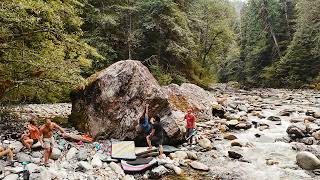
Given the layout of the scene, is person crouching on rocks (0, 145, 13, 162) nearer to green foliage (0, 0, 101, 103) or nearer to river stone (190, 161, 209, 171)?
green foliage (0, 0, 101, 103)

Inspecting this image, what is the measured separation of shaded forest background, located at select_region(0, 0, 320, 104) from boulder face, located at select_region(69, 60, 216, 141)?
88 cm

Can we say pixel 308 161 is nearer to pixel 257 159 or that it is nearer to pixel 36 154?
pixel 257 159

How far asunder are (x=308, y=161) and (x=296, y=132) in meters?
4.34

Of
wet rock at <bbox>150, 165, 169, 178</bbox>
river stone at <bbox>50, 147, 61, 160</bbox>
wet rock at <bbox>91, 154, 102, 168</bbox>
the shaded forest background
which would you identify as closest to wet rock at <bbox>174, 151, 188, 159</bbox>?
wet rock at <bbox>150, 165, 169, 178</bbox>

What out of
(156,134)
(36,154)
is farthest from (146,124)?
(36,154)

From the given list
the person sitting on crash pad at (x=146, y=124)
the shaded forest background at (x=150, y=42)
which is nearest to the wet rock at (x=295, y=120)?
the person sitting on crash pad at (x=146, y=124)

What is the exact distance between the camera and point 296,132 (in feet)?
48.2

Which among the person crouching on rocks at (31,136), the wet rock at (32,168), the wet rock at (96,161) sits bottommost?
the wet rock at (96,161)

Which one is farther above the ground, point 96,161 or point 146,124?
point 146,124

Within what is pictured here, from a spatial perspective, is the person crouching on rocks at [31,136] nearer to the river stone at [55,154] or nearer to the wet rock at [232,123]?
the river stone at [55,154]

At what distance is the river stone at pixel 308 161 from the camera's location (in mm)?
10445

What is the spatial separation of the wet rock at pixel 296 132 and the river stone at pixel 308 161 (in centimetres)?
385

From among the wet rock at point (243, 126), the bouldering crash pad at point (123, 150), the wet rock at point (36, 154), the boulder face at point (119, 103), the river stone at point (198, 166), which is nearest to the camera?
the wet rock at point (36, 154)

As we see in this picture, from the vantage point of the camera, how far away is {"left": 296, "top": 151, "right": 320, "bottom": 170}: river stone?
10445 mm
